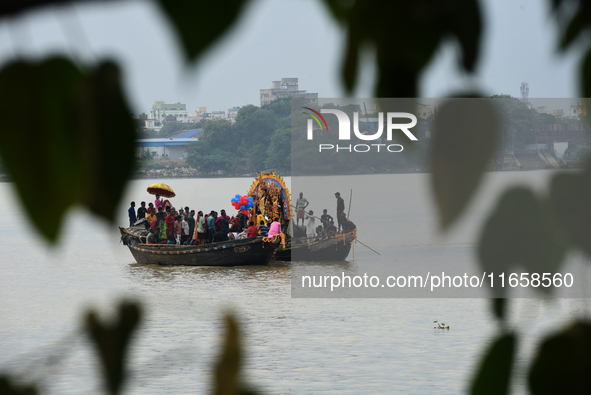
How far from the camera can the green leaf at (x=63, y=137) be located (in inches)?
22.4

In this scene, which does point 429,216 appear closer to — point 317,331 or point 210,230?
point 317,331

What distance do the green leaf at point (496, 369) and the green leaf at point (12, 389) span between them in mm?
415

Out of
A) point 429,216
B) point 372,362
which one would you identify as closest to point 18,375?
point 429,216

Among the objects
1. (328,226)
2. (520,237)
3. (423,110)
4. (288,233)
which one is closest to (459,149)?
(423,110)

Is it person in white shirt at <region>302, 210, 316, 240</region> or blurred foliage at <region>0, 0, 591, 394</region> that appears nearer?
blurred foliage at <region>0, 0, 591, 394</region>

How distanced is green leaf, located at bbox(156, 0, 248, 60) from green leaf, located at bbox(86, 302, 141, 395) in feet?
0.88

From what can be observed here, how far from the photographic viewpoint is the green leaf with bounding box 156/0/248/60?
537 mm

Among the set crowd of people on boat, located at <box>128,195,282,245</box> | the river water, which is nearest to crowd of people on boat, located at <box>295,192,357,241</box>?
crowd of people on boat, located at <box>128,195,282,245</box>

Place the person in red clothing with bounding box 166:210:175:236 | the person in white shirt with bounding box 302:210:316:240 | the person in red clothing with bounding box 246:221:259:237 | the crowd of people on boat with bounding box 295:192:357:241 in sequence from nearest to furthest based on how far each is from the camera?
1. the person in red clothing with bounding box 246:221:259:237
2. the person in red clothing with bounding box 166:210:175:236
3. the person in white shirt with bounding box 302:210:316:240
4. the crowd of people on boat with bounding box 295:192:357:241

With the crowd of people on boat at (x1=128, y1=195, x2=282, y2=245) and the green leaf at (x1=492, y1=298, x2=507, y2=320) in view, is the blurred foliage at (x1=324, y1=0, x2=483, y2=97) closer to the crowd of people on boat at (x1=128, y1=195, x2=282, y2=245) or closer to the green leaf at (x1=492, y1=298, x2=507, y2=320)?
the green leaf at (x1=492, y1=298, x2=507, y2=320)

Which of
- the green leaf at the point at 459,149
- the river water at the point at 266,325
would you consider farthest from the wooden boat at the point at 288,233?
the green leaf at the point at 459,149

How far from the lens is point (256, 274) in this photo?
2994 centimetres

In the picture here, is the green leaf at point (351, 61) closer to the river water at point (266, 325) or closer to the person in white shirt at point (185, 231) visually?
the river water at point (266, 325)

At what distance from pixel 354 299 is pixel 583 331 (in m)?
26.4
